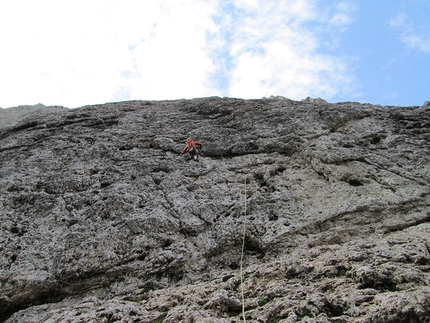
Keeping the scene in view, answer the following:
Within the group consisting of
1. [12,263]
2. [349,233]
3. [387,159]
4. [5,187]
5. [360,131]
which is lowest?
[12,263]

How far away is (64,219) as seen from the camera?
834cm

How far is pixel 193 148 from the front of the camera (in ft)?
33.7

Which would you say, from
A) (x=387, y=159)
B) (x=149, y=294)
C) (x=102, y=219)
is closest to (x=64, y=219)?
(x=102, y=219)

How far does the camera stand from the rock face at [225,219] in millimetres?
5680

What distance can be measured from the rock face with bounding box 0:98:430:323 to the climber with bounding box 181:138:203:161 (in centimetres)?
27

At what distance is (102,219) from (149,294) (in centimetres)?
248

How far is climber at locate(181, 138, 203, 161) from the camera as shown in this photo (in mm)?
10125

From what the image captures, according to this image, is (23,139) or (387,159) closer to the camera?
(387,159)

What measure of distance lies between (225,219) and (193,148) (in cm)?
296

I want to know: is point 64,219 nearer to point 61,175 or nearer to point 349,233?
point 61,175

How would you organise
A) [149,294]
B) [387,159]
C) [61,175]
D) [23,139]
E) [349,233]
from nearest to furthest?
[149,294]
[349,233]
[387,159]
[61,175]
[23,139]

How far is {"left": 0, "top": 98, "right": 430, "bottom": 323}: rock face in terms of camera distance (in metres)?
5.68

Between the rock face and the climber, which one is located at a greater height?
the climber

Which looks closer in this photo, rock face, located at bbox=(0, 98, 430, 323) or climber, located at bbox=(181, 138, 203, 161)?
rock face, located at bbox=(0, 98, 430, 323)
